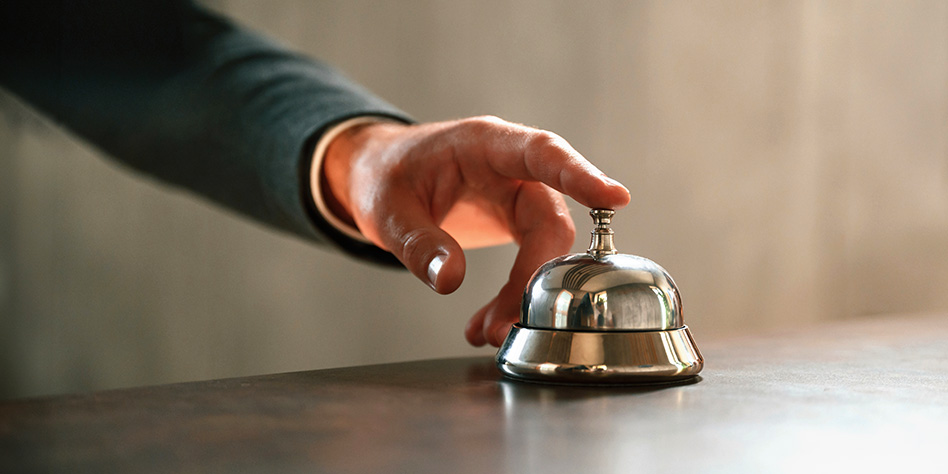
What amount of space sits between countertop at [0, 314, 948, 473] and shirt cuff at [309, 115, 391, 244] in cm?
37

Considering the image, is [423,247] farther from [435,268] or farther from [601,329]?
[601,329]

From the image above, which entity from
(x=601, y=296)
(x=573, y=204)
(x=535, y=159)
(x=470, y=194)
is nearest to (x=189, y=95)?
(x=470, y=194)

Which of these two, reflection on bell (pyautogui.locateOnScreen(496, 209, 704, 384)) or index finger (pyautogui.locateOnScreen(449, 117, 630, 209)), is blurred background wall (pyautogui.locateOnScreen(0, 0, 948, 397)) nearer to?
index finger (pyautogui.locateOnScreen(449, 117, 630, 209))

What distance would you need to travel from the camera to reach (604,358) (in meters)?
0.39

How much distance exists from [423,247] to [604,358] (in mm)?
181

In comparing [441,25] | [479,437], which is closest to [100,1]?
[441,25]

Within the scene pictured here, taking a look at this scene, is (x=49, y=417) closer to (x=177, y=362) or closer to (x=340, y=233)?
(x=340, y=233)

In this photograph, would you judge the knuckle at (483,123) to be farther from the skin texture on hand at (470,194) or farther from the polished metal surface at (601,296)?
the polished metal surface at (601,296)

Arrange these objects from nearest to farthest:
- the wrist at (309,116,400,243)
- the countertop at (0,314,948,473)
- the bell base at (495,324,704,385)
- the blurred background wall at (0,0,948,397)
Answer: the countertop at (0,314,948,473)
the bell base at (495,324,704,385)
the wrist at (309,116,400,243)
the blurred background wall at (0,0,948,397)

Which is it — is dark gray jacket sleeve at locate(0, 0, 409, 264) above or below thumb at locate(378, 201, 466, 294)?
above

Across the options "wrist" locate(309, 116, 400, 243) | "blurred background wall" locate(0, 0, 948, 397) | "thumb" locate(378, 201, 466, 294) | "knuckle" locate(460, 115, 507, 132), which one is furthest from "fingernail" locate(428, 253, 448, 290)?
"blurred background wall" locate(0, 0, 948, 397)

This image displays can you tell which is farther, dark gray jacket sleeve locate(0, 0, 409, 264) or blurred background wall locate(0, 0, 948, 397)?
blurred background wall locate(0, 0, 948, 397)

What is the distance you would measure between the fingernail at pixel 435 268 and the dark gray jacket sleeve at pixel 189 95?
1.00 ft

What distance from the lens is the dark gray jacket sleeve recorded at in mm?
818
